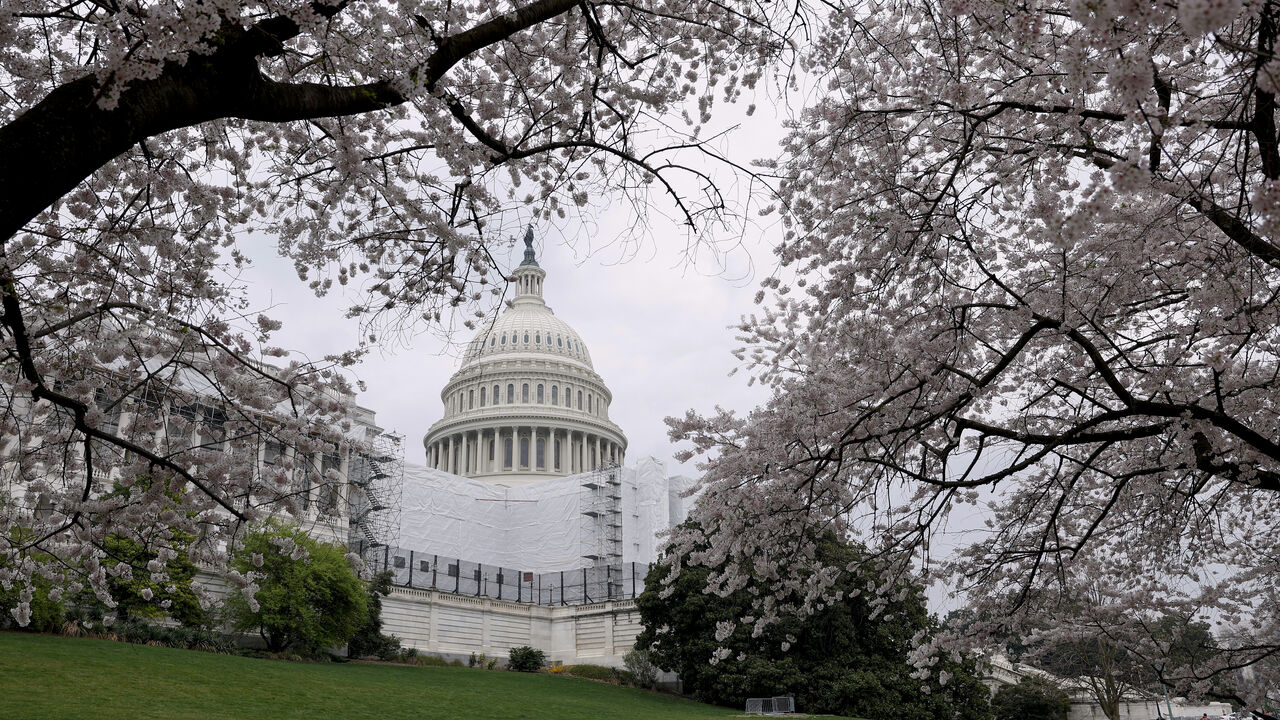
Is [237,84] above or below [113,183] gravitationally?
below

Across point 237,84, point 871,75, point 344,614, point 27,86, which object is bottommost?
point 344,614

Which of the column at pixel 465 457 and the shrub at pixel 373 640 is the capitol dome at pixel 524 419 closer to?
the column at pixel 465 457

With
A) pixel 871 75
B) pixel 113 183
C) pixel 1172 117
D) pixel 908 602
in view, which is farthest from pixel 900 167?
pixel 908 602

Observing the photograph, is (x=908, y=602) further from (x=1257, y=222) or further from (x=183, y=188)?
(x=183, y=188)

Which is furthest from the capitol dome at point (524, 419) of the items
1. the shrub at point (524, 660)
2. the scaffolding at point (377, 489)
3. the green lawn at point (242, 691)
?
the green lawn at point (242, 691)

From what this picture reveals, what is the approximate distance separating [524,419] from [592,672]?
136ft

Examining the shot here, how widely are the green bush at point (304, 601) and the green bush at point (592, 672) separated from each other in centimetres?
1289

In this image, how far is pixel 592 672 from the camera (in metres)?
45.6

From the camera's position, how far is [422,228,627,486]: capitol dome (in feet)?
279

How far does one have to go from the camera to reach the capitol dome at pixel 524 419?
85.1 metres

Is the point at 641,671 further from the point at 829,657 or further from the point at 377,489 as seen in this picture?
the point at 377,489

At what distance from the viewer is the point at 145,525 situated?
931cm

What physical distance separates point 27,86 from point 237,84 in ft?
10.4

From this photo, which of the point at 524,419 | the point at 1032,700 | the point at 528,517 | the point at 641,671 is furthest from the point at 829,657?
the point at 524,419
